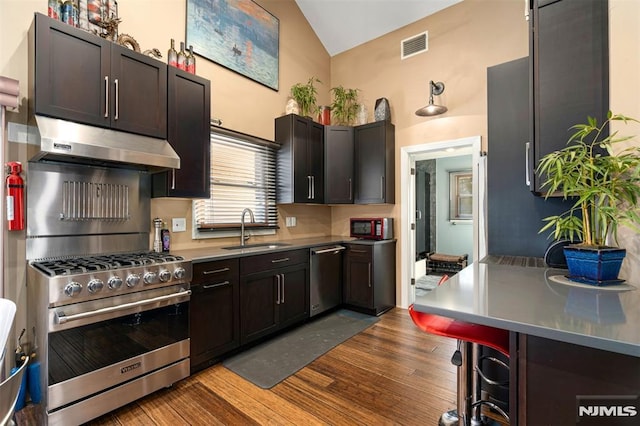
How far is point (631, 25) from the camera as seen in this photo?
1.42m

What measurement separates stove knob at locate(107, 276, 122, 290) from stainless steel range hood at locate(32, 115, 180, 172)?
78cm

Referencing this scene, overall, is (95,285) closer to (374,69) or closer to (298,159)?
(298,159)

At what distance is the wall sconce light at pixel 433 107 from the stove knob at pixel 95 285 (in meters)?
3.39

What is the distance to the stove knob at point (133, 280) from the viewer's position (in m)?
1.87

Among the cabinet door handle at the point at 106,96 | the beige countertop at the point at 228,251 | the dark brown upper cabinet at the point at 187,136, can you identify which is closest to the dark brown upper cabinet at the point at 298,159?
the beige countertop at the point at 228,251

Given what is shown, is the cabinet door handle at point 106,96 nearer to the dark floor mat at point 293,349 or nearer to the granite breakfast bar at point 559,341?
the dark floor mat at point 293,349

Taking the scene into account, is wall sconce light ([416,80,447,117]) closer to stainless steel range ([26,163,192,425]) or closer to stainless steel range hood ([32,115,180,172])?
stainless steel range hood ([32,115,180,172])

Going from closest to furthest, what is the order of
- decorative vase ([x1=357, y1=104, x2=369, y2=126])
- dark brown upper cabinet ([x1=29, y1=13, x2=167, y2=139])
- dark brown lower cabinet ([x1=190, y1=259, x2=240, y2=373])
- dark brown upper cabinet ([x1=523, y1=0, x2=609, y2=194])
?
dark brown upper cabinet ([x1=523, y1=0, x2=609, y2=194])
dark brown upper cabinet ([x1=29, y1=13, x2=167, y2=139])
dark brown lower cabinet ([x1=190, y1=259, x2=240, y2=373])
decorative vase ([x1=357, y1=104, x2=369, y2=126])

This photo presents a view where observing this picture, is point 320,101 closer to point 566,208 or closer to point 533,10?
point 533,10

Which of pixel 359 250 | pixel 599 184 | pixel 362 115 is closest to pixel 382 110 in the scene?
pixel 362 115

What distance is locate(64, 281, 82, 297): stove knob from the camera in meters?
1.64

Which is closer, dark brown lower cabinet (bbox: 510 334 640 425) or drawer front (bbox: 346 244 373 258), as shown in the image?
dark brown lower cabinet (bbox: 510 334 640 425)

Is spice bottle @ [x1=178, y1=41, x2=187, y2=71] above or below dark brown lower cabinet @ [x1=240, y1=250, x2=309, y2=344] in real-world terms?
above

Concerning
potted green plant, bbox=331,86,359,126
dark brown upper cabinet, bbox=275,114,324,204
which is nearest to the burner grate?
dark brown upper cabinet, bbox=275,114,324,204
